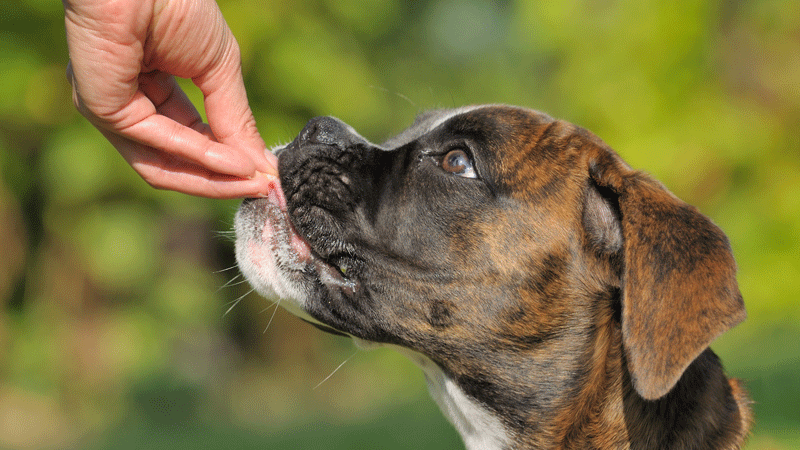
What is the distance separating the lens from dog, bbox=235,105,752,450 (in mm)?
3156

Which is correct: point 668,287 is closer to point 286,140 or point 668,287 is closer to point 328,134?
point 328,134

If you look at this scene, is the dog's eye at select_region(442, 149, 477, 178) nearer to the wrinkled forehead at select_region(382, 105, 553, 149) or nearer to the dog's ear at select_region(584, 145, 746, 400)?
the wrinkled forehead at select_region(382, 105, 553, 149)

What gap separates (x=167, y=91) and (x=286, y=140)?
5.88 metres

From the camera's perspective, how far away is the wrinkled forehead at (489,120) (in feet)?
11.3

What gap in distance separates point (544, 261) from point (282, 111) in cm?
811

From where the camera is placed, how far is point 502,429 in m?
3.34

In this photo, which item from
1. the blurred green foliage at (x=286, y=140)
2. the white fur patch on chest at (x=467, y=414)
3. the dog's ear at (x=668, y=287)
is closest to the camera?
the dog's ear at (x=668, y=287)

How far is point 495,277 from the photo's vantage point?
3.26 metres

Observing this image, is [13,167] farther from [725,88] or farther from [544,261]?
[725,88]

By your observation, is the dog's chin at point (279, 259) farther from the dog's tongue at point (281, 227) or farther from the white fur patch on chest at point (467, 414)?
the white fur patch on chest at point (467, 414)

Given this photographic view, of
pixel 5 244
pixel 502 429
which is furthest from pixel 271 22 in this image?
pixel 502 429

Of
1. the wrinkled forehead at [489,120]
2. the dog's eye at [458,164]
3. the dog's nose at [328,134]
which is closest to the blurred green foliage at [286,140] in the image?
the dog's nose at [328,134]

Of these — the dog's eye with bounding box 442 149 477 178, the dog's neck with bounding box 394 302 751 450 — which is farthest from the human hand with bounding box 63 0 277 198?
the dog's neck with bounding box 394 302 751 450

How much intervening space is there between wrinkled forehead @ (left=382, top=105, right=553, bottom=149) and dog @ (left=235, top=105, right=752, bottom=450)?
0.05 meters
